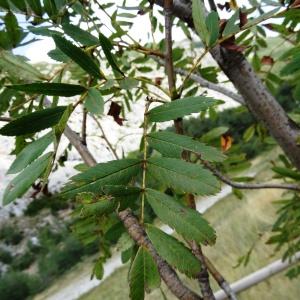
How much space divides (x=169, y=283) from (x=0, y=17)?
48 cm

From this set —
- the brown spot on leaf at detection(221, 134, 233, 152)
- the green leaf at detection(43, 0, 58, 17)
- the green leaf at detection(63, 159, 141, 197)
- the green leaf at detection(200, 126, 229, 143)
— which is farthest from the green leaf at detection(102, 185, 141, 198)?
the green leaf at detection(200, 126, 229, 143)

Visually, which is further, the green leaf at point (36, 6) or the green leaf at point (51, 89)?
the green leaf at point (36, 6)

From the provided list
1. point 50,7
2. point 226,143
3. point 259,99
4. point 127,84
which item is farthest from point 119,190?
point 259,99

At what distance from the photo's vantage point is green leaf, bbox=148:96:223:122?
0.36 m

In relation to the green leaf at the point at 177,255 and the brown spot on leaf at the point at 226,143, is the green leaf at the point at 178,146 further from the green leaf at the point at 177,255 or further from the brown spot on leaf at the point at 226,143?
the brown spot on leaf at the point at 226,143

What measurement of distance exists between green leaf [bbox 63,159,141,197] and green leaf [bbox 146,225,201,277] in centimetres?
6

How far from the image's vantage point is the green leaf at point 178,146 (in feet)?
1.16

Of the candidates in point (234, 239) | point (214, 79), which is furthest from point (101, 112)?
point (234, 239)

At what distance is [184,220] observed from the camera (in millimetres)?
320

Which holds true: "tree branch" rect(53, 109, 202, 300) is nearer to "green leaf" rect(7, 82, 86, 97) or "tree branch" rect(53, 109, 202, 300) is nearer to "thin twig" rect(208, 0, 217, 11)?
"green leaf" rect(7, 82, 86, 97)

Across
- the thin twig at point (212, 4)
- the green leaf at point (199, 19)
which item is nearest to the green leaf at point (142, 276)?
the green leaf at point (199, 19)

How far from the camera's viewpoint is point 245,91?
2.40 ft

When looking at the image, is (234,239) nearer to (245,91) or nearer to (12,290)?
(12,290)

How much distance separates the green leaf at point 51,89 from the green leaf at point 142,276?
14 centimetres
